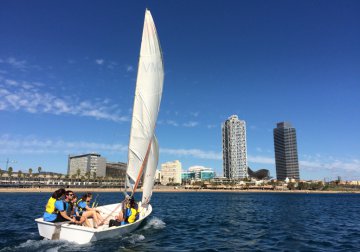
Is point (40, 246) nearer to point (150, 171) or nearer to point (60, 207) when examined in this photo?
point (60, 207)

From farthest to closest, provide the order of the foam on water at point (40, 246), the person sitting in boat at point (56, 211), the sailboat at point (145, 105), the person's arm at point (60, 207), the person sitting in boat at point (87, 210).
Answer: the sailboat at point (145, 105) → the person sitting in boat at point (87, 210) → the person's arm at point (60, 207) → the person sitting in boat at point (56, 211) → the foam on water at point (40, 246)

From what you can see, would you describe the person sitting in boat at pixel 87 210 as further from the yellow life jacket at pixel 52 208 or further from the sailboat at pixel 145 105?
the yellow life jacket at pixel 52 208

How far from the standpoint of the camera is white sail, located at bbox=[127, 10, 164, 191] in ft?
74.3

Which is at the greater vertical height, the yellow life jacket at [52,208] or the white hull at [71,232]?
the yellow life jacket at [52,208]

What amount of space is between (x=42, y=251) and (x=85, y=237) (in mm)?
2335

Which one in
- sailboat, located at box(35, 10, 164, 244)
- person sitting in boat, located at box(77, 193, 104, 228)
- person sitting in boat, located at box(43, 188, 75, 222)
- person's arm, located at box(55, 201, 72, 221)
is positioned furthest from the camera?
sailboat, located at box(35, 10, 164, 244)

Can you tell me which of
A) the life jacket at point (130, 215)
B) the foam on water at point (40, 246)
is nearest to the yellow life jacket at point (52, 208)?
the foam on water at point (40, 246)

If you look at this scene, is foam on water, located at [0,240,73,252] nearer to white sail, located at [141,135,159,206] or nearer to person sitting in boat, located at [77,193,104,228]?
person sitting in boat, located at [77,193,104,228]

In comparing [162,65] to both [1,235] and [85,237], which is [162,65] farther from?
[1,235]

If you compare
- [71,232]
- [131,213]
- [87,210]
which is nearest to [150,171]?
[131,213]

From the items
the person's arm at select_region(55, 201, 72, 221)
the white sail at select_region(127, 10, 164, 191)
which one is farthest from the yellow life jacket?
the white sail at select_region(127, 10, 164, 191)

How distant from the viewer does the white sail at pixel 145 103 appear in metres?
22.7

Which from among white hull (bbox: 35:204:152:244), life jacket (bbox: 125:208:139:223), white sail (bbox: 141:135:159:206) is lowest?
white hull (bbox: 35:204:152:244)

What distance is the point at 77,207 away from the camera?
2127 centimetres
